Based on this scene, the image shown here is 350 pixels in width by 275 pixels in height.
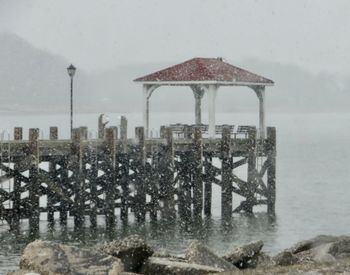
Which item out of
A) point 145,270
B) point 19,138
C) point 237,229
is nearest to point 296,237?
point 237,229

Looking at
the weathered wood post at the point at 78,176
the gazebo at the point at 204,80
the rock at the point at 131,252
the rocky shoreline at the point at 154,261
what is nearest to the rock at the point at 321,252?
the rocky shoreline at the point at 154,261

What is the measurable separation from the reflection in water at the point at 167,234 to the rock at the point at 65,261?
13.0 meters

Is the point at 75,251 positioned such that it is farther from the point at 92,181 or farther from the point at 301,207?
the point at 301,207

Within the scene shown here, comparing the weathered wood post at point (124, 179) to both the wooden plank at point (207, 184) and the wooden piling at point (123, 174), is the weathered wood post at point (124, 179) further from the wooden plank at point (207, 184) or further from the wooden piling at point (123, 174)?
the wooden plank at point (207, 184)

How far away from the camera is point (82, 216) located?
30562 mm

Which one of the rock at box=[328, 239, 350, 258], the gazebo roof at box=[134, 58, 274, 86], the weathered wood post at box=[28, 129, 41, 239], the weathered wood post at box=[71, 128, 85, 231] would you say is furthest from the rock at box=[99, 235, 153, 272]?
the gazebo roof at box=[134, 58, 274, 86]

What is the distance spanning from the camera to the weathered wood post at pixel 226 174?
34.0 meters

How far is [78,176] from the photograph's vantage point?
30.1 meters

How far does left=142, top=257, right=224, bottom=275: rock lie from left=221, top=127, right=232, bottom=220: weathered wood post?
65.1 ft

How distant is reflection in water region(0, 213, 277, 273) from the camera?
1123 inches

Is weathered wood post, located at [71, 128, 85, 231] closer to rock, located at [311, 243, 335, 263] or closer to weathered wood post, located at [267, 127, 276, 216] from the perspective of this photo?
weathered wood post, located at [267, 127, 276, 216]

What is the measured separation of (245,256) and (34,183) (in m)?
14.2

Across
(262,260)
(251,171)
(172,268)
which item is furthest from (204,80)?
(172,268)

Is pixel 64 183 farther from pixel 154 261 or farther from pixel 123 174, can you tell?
pixel 154 261
